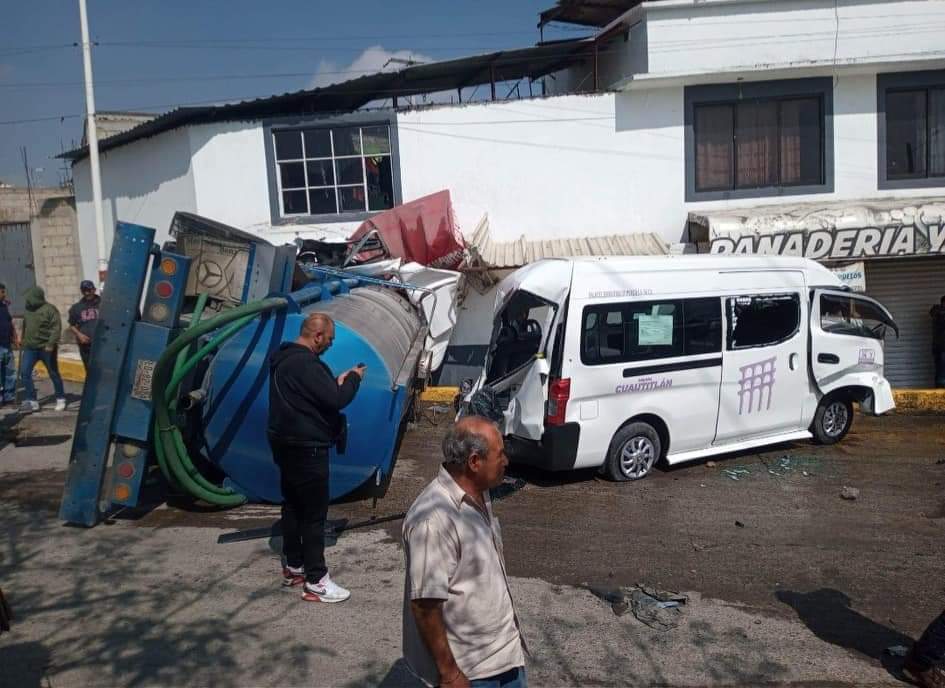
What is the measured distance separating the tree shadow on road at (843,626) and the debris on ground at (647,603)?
2.41 feet

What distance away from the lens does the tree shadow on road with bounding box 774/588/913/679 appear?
15.0 feet

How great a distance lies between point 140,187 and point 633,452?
37.3 ft

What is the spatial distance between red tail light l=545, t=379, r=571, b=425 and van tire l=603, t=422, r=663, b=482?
675mm

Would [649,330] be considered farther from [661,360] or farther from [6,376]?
[6,376]

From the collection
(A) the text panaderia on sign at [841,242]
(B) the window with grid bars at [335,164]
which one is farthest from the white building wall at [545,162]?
(A) the text panaderia on sign at [841,242]

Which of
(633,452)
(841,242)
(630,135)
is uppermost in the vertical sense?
(630,135)

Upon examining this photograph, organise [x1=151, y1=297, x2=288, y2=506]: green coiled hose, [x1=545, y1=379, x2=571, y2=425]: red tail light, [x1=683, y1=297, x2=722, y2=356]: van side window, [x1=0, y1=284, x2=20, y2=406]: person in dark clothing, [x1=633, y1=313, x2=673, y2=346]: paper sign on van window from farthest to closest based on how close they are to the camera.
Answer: [x1=0, y1=284, x2=20, y2=406]: person in dark clothing → [x1=683, y1=297, x2=722, y2=356]: van side window → [x1=633, y1=313, x2=673, y2=346]: paper sign on van window → [x1=545, y1=379, x2=571, y2=425]: red tail light → [x1=151, y1=297, x2=288, y2=506]: green coiled hose

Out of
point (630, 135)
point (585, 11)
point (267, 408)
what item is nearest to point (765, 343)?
point (267, 408)

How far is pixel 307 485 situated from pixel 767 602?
3.04m

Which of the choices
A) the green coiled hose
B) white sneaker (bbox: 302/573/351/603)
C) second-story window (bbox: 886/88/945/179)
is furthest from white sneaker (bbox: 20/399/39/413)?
second-story window (bbox: 886/88/945/179)

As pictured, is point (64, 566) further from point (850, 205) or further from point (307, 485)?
point (850, 205)

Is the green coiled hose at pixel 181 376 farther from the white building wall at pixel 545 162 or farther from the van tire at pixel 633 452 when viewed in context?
the white building wall at pixel 545 162

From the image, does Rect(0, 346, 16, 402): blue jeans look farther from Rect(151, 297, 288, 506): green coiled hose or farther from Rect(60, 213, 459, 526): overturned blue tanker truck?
Rect(151, 297, 288, 506): green coiled hose

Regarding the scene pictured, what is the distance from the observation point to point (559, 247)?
12.9 m
